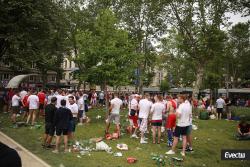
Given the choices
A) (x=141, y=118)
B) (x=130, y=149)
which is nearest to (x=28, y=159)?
(x=130, y=149)

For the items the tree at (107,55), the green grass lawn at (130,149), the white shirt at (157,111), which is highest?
the tree at (107,55)

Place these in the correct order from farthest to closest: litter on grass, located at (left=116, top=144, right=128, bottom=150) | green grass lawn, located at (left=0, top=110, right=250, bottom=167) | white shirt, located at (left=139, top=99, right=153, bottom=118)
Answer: white shirt, located at (left=139, top=99, right=153, bottom=118), litter on grass, located at (left=116, top=144, right=128, bottom=150), green grass lawn, located at (left=0, top=110, right=250, bottom=167)

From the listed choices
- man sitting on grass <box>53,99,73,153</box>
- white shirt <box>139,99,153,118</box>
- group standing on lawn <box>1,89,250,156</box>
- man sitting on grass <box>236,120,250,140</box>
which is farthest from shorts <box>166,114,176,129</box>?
man sitting on grass <box>236,120,250,140</box>

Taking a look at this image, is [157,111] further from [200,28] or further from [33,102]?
[200,28]

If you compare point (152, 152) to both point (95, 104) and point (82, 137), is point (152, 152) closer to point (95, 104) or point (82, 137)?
point (82, 137)

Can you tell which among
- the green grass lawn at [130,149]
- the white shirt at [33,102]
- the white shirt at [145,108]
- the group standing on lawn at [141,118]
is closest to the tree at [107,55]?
the group standing on lawn at [141,118]

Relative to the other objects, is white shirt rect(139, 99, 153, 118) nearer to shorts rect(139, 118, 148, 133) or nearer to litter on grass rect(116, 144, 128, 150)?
shorts rect(139, 118, 148, 133)

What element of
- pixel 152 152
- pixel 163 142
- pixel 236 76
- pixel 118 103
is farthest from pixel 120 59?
pixel 236 76

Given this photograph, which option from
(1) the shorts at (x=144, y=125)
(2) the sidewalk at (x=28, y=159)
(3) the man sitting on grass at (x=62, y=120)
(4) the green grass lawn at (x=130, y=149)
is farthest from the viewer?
(1) the shorts at (x=144, y=125)

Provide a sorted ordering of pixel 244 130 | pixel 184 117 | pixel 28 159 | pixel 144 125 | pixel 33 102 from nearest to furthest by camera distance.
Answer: pixel 28 159
pixel 184 117
pixel 144 125
pixel 244 130
pixel 33 102

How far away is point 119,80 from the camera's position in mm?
Result: 23234

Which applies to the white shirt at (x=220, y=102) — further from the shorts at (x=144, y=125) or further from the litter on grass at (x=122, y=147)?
the litter on grass at (x=122, y=147)

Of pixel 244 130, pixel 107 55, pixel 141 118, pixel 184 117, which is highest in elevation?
pixel 107 55

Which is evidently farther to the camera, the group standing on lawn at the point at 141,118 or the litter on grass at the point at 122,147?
the litter on grass at the point at 122,147
